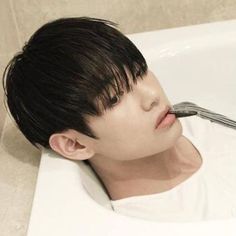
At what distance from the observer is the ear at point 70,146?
0.84 m

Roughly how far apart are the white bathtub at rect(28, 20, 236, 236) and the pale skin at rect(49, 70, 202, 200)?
0.03 m

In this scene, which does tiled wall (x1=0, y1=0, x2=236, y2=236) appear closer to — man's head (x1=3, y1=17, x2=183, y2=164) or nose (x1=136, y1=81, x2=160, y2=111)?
man's head (x1=3, y1=17, x2=183, y2=164)

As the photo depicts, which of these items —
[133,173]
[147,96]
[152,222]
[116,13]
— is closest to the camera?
[152,222]

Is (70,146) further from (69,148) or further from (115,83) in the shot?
(115,83)

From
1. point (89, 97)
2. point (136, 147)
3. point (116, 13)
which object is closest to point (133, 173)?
point (136, 147)

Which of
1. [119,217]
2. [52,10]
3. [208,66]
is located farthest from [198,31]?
[119,217]

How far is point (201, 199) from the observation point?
0.87m

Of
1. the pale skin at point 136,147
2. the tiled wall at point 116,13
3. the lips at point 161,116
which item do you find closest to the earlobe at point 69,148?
the pale skin at point 136,147

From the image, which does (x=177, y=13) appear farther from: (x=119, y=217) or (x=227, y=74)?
(x=119, y=217)

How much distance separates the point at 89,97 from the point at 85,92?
12mm

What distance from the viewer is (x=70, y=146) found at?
86cm

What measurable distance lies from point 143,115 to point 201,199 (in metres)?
0.20

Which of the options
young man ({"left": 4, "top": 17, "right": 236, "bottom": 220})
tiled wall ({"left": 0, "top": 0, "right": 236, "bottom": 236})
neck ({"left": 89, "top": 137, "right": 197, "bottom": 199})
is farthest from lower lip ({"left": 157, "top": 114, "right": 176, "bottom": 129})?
tiled wall ({"left": 0, "top": 0, "right": 236, "bottom": 236})

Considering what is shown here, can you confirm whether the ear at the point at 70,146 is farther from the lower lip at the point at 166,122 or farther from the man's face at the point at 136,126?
the lower lip at the point at 166,122
